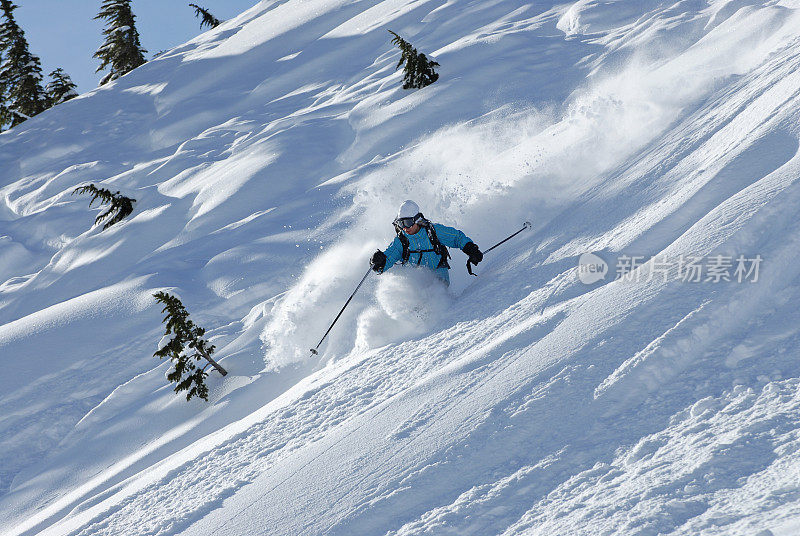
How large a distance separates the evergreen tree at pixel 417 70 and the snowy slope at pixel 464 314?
1.21 feet

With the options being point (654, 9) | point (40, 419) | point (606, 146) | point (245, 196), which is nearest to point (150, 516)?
point (40, 419)

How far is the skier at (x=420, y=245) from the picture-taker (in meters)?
7.39

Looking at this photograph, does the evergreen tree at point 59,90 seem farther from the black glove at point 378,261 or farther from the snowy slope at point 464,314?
the black glove at point 378,261

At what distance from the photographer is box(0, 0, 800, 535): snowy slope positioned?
3758 millimetres

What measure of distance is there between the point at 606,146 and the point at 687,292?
210 inches

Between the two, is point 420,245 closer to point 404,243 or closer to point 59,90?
point 404,243

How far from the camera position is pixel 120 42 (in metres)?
→ 33.2

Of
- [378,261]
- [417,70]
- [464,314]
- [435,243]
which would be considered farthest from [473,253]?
[417,70]

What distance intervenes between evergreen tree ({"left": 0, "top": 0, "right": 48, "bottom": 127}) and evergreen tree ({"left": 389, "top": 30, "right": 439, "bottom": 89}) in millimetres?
24627

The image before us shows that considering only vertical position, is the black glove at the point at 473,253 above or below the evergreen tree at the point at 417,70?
below

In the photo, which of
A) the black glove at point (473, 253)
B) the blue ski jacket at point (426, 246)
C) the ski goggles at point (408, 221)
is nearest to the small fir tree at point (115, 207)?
the blue ski jacket at point (426, 246)
